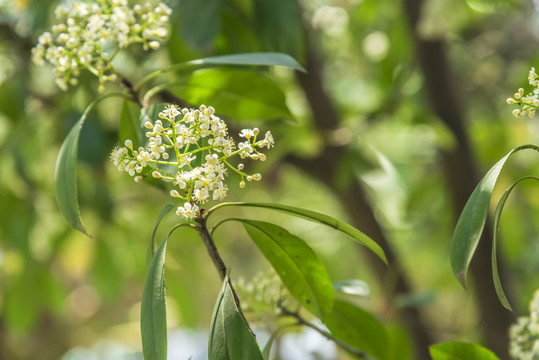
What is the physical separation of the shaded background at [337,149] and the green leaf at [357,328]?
234 millimetres

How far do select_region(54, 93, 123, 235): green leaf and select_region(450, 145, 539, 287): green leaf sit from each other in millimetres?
306

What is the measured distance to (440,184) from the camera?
1509 millimetres

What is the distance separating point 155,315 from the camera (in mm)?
464

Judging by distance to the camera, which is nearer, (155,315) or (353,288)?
(155,315)

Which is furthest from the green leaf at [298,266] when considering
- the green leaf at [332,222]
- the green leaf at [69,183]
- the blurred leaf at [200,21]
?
the blurred leaf at [200,21]

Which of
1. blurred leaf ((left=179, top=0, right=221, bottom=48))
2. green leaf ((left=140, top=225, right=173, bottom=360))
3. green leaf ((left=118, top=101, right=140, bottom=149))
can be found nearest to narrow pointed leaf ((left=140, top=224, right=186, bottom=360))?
green leaf ((left=140, top=225, right=173, bottom=360))

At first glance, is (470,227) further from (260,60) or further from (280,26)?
(280,26)

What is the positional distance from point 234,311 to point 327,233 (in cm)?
154

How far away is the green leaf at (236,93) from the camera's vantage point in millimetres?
688

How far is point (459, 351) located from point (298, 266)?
0.17m

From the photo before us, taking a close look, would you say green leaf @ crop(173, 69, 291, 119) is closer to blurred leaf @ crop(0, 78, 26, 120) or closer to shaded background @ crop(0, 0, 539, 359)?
shaded background @ crop(0, 0, 539, 359)

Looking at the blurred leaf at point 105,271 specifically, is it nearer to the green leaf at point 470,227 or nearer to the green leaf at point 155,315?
the green leaf at point 155,315

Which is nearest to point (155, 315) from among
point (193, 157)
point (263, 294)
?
point (193, 157)

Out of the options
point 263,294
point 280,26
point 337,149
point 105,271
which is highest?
point 280,26
